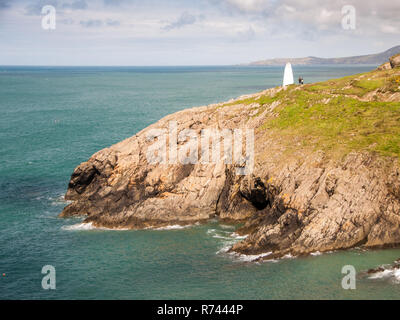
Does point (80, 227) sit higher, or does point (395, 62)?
point (395, 62)

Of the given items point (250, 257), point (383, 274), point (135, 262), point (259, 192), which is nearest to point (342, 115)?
point (259, 192)

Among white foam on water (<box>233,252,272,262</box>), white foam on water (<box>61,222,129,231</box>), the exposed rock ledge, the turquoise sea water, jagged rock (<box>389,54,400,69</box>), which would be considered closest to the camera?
the turquoise sea water

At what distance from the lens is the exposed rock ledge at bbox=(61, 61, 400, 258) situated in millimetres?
40844

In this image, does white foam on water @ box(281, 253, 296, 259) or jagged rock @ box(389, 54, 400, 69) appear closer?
white foam on water @ box(281, 253, 296, 259)

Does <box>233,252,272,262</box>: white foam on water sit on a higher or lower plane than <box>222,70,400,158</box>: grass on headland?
lower

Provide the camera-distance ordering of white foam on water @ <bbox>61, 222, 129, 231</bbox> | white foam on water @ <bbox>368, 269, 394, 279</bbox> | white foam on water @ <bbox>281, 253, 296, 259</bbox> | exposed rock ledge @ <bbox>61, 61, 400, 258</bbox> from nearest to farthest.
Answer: white foam on water @ <bbox>368, 269, 394, 279</bbox> < white foam on water @ <bbox>281, 253, 296, 259</bbox> < exposed rock ledge @ <bbox>61, 61, 400, 258</bbox> < white foam on water @ <bbox>61, 222, 129, 231</bbox>

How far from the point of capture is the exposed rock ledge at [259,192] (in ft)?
134

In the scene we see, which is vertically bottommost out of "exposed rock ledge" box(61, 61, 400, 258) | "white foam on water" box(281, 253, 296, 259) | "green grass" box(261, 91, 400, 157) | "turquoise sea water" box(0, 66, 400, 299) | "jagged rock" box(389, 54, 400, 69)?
"turquoise sea water" box(0, 66, 400, 299)

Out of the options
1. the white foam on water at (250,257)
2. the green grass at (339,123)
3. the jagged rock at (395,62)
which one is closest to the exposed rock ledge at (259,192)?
the white foam on water at (250,257)

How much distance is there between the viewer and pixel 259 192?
159 feet

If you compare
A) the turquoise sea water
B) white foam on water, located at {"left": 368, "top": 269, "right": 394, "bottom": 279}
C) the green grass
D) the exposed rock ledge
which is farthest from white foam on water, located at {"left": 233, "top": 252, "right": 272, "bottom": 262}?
the green grass

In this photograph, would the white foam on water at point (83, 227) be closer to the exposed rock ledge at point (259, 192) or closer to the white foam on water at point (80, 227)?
the white foam on water at point (80, 227)

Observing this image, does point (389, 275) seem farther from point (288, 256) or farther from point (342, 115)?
point (342, 115)

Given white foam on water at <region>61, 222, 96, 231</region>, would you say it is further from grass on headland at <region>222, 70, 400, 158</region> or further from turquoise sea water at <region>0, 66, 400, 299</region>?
grass on headland at <region>222, 70, 400, 158</region>
